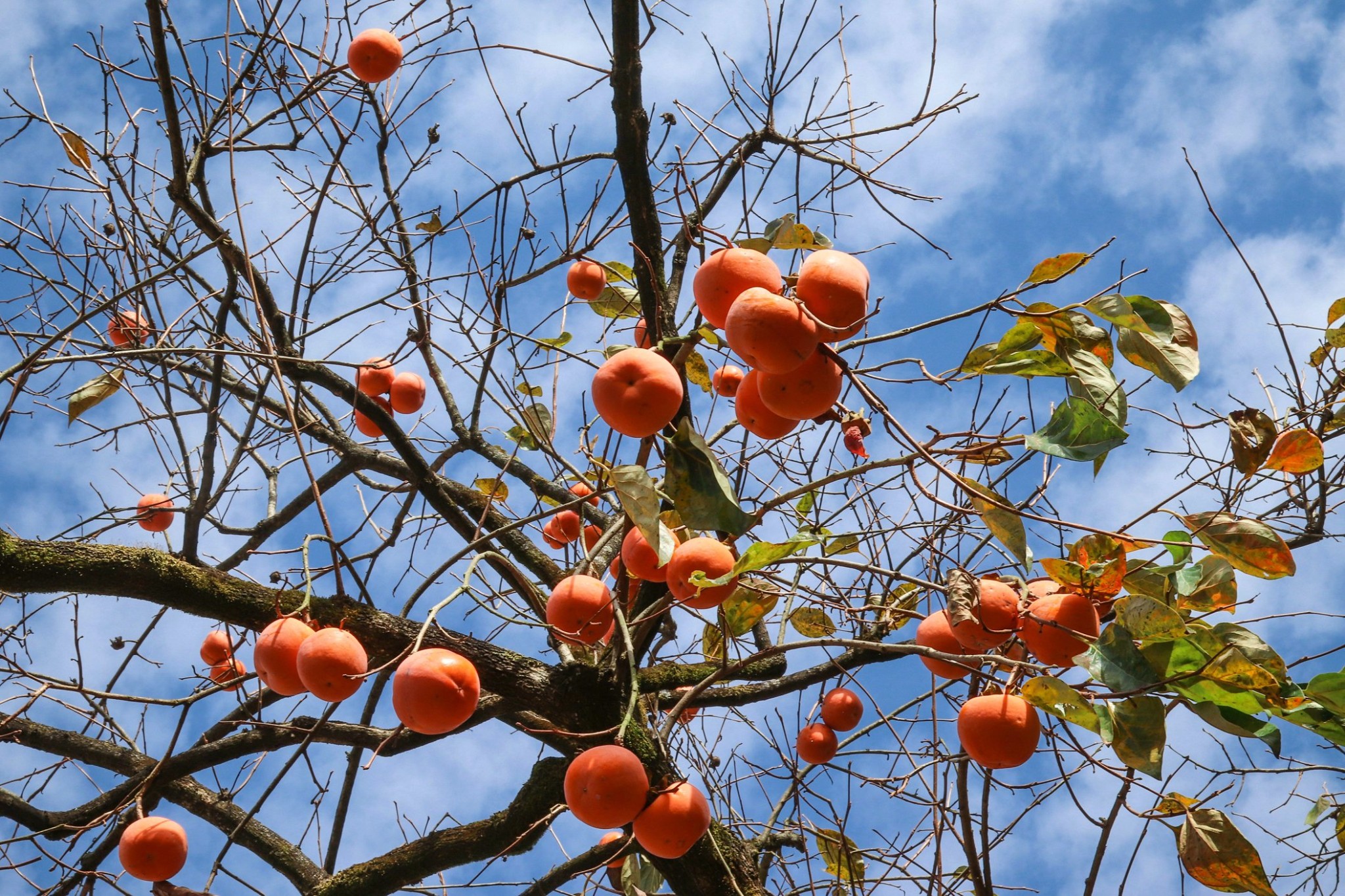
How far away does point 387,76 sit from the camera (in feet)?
9.20

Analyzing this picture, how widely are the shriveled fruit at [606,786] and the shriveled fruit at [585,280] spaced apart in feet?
4.88

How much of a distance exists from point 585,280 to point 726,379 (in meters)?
0.52

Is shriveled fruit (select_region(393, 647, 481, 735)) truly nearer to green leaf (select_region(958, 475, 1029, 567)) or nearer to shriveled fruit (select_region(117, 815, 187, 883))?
green leaf (select_region(958, 475, 1029, 567))

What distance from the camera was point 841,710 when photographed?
2.46m

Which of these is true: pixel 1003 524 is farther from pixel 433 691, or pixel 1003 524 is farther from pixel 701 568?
pixel 433 691

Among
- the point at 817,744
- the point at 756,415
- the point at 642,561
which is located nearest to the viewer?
the point at 756,415

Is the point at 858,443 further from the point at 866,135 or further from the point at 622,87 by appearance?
the point at 866,135

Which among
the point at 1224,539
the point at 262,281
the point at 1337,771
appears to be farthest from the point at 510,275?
the point at 1337,771

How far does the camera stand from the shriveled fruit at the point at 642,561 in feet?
5.27

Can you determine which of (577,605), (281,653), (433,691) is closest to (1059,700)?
(577,605)

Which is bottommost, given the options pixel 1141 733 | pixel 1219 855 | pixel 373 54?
pixel 1219 855

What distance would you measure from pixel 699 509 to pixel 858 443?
0.23 m

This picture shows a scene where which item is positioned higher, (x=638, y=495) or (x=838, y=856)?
(x=638, y=495)

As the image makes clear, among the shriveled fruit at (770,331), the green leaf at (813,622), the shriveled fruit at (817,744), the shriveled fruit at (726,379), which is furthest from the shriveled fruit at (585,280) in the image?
the shriveled fruit at (770,331)
